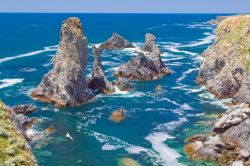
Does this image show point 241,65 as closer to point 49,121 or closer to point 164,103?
point 164,103

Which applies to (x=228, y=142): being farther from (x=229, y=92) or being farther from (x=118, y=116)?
(x=229, y=92)

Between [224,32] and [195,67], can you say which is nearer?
[224,32]

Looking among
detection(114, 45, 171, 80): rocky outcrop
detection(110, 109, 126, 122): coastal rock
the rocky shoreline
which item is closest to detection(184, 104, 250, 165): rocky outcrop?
the rocky shoreline

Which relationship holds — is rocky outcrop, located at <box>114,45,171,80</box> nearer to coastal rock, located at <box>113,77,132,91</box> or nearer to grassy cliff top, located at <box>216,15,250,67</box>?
coastal rock, located at <box>113,77,132,91</box>

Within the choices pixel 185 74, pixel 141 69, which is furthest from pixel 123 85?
pixel 185 74

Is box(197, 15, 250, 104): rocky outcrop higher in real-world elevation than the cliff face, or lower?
lower

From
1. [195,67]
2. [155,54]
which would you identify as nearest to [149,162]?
[155,54]
